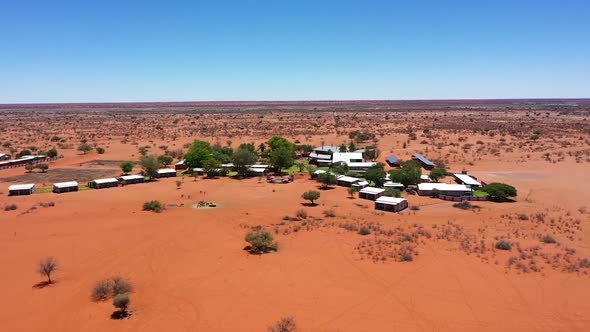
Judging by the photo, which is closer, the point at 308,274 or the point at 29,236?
the point at 308,274

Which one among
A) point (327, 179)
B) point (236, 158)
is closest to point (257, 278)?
point (327, 179)

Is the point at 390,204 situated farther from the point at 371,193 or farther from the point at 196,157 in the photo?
the point at 196,157

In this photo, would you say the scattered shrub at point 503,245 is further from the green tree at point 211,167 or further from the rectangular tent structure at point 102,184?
the rectangular tent structure at point 102,184

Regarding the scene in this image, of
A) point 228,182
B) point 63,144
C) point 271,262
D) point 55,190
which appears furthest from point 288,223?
point 63,144

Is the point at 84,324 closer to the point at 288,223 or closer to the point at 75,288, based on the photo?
the point at 75,288

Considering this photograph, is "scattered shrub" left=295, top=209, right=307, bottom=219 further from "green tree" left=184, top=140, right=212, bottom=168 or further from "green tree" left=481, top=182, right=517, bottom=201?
"green tree" left=184, top=140, right=212, bottom=168

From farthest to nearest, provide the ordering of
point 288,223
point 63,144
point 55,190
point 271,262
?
point 63,144 → point 55,190 → point 288,223 → point 271,262

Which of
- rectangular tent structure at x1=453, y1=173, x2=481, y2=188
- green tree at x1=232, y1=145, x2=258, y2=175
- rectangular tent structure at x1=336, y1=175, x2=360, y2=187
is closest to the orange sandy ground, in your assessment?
rectangular tent structure at x1=453, y1=173, x2=481, y2=188
